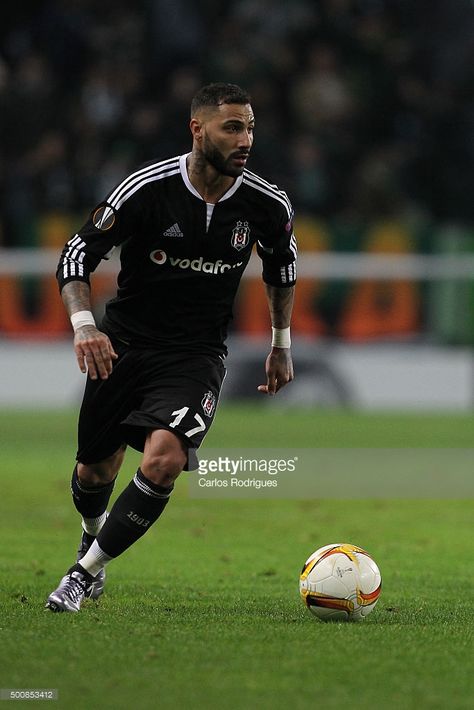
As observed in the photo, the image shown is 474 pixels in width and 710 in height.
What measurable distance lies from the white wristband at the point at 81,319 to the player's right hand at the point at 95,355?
0.09 metres

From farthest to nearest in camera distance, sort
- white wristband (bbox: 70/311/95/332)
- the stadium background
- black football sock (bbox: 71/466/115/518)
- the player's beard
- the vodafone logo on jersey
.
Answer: the stadium background → black football sock (bbox: 71/466/115/518) → the vodafone logo on jersey → the player's beard → white wristband (bbox: 70/311/95/332)

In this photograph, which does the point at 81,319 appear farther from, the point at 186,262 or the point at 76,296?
the point at 186,262

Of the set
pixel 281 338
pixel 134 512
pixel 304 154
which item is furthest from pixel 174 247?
pixel 304 154

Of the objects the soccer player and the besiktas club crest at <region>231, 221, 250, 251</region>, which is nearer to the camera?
the soccer player

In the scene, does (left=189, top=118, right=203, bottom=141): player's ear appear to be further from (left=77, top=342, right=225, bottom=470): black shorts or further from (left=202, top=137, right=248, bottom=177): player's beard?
(left=77, top=342, right=225, bottom=470): black shorts

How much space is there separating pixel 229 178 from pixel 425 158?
48.5 ft

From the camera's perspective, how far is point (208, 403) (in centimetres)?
558

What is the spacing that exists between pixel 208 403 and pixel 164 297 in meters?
0.52

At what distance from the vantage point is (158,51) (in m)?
19.7

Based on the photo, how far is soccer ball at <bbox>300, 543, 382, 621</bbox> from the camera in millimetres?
5285

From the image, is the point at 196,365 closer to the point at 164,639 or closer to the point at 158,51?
the point at 164,639

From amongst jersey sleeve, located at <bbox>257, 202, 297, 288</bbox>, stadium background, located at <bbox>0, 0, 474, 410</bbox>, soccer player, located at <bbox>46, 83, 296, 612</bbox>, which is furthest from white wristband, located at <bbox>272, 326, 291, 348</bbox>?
stadium background, located at <bbox>0, 0, 474, 410</bbox>

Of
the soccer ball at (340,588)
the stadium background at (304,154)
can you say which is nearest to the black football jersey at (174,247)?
the soccer ball at (340,588)

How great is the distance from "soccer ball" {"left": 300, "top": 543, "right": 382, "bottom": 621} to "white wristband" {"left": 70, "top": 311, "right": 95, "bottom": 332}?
1341mm
